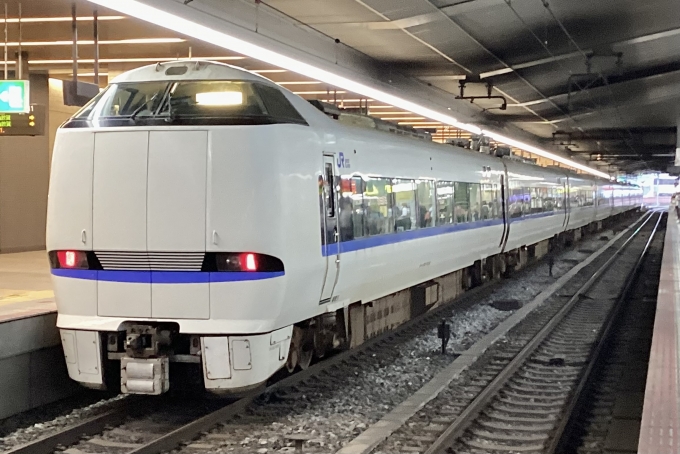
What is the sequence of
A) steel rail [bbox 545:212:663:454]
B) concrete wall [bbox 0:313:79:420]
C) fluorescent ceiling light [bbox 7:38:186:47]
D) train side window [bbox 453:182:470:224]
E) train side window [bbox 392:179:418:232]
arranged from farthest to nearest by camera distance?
1. fluorescent ceiling light [bbox 7:38:186:47]
2. train side window [bbox 453:182:470:224]
3. train side window [bbox 392:179:418:232]
4. concrete wall [bbox 0:313:79:420]
5. steel rail [bbox 545:212:663:454]

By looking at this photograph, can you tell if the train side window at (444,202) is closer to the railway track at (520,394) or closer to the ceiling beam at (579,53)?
the railway track at (520,394)

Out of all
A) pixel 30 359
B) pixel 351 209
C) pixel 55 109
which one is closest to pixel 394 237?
pixel 351 209

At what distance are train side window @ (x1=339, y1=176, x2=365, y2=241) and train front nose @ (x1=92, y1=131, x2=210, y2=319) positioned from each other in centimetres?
179

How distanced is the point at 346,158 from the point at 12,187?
10917mm

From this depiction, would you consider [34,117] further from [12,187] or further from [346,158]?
[346,158]

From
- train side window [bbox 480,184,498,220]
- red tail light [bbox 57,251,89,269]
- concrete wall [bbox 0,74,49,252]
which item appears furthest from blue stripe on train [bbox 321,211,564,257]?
concrete wall [bbox 0,74,49,252]

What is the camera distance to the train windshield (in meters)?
6.38

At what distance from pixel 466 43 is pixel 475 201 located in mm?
2637

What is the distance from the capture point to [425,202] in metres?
10.5

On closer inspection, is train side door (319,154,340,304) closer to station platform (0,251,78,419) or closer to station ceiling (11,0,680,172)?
station platform (0,251,78,419)

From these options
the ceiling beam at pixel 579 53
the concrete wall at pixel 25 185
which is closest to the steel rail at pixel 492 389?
the ceiling beam at pixel 579 53

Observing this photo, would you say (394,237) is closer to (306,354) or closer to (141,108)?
(306,354)

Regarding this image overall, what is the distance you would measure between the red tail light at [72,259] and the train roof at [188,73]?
1.51 metres

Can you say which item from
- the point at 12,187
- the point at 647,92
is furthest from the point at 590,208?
the point at 12,187
